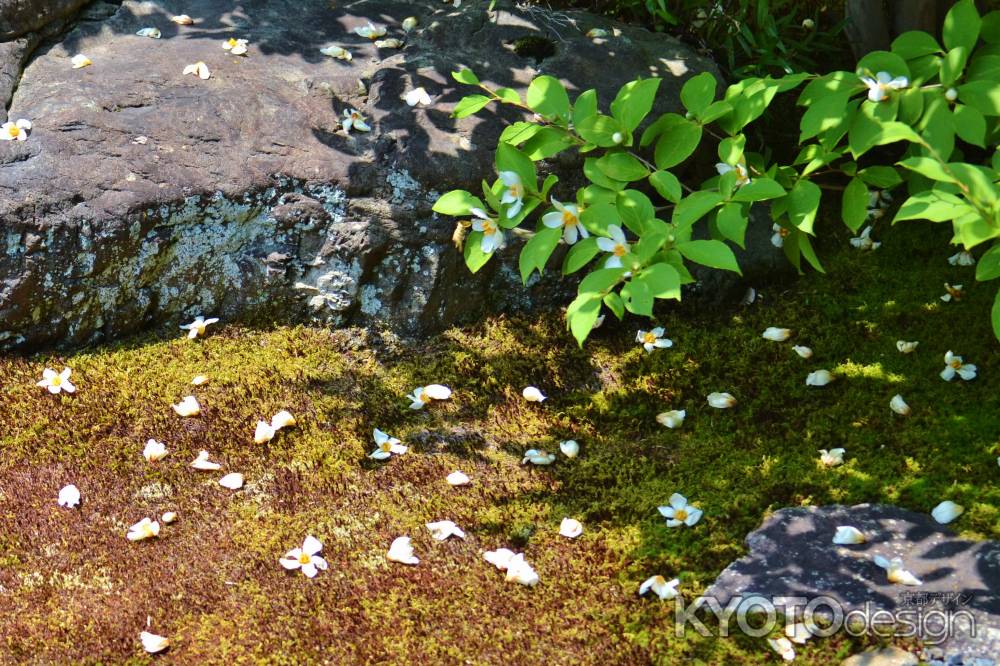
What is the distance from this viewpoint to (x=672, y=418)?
354 cm

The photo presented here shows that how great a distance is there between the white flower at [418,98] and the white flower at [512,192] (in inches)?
40.3

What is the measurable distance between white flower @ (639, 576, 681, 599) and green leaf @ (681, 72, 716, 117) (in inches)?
63.0

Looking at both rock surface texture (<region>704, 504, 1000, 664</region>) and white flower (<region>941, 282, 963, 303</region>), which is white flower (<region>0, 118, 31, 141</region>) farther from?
white flower (<region>941, 282, 963, 303</region>)

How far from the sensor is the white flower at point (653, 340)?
3.89 metres

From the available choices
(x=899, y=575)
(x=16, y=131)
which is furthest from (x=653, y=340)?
(x=16, y=131)

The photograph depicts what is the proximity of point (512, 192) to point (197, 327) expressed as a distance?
60.5 inches

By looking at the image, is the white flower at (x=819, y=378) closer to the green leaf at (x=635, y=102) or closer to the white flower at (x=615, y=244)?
the white flower at (x=615, y=244)

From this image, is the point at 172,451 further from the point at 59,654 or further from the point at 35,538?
the point at 59,654

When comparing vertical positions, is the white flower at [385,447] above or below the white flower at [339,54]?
below

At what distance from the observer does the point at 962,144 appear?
4.52 metres

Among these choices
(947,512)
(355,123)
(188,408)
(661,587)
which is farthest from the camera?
(355,123)

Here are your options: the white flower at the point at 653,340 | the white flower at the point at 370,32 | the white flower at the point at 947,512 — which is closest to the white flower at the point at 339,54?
the white flower at the point at 370,32

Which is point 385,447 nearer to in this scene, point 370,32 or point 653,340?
point 653,340

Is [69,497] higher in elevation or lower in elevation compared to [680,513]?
lower
